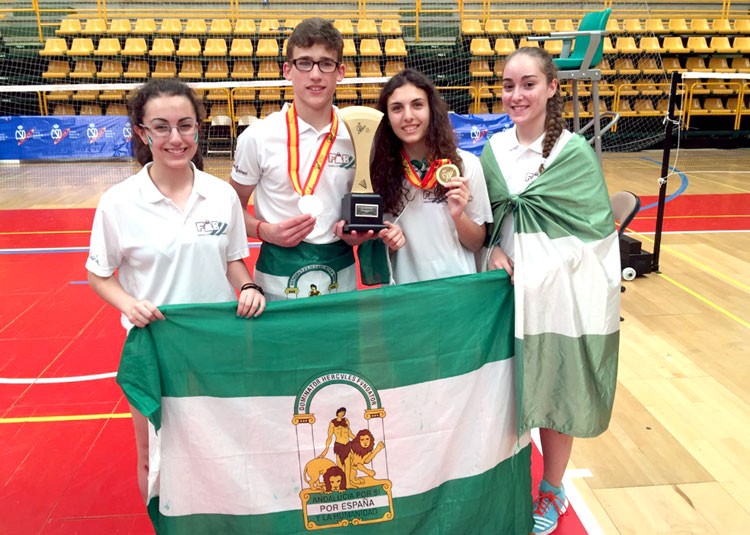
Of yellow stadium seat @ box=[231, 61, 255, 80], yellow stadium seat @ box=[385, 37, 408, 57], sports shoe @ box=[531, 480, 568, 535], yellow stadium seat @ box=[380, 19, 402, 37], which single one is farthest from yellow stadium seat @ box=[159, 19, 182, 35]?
sports shoe @ box=[531, 480, 568, 535]

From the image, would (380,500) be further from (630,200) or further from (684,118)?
(684,118)

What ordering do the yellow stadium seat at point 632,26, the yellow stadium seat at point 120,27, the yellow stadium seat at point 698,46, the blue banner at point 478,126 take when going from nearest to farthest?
the blue banner at point 478,126, the yellow stadium seat at point 120,27, the yellow stadium seat at point 632,26, the yellow stadium seat at point 698,46

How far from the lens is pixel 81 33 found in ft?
43.2

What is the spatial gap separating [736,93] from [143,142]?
14717 millimetres

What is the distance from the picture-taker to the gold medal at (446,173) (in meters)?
2.04

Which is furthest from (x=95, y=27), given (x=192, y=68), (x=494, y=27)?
(x=494, y=27)

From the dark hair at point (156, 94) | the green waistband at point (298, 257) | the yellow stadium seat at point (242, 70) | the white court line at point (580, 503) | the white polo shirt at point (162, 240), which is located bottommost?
the white court line at point (580, 503)

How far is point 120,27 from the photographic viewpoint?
13.2 m

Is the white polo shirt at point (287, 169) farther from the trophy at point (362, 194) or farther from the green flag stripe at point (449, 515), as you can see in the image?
the green flag stripe at point (449, 515)

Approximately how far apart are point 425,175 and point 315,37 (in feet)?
1.94

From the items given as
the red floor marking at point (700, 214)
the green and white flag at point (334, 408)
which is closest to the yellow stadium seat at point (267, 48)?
the red floor marking at point (700, 214)

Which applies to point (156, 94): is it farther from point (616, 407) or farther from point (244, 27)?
point (244, 27)

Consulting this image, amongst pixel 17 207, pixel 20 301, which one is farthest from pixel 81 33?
pixel 20 301

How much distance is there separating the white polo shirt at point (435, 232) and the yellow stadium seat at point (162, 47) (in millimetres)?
12095
